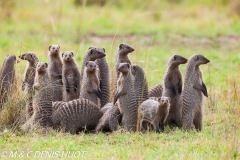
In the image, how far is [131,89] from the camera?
7363mm

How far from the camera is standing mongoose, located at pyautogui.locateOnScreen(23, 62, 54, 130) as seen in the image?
725 centimetres

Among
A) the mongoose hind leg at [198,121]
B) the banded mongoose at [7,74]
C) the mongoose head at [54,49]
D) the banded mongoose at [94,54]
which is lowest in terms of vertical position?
the mongoose hind leg at [198,121]

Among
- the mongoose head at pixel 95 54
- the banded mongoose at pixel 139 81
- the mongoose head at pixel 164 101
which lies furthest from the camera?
the mongoose head at pixel 95 54

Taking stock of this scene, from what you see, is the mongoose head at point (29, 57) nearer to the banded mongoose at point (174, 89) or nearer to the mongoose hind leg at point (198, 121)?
the banded mongoose at point (174, 89)

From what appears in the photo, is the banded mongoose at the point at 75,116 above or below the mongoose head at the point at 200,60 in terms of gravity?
below

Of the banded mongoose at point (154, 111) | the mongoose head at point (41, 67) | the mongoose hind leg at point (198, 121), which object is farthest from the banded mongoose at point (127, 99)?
the mongoose head at point (41, 67)

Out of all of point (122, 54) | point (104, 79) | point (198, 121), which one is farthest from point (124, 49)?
point (198, 121)

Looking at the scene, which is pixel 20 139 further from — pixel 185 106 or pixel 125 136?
pixel 185 106

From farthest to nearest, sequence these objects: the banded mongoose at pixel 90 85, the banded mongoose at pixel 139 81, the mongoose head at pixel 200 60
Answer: the banded mongoose at pixel 90 85
the mongoose head at pixel 200 60
the banded mongoose at pixel 139 81

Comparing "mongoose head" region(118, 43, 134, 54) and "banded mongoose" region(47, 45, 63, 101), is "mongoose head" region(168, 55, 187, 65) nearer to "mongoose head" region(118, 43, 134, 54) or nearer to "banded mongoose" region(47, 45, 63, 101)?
"mongoose head" region(118, 43, 134, 54)

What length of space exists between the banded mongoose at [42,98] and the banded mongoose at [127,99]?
2.86 ft

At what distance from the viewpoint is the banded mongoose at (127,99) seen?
7246mm

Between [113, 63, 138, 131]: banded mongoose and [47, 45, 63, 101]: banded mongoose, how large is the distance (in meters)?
1.03

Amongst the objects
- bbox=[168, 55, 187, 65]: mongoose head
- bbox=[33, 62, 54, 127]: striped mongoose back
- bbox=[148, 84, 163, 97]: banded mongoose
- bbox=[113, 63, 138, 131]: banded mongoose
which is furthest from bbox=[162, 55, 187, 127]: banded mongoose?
bbox=[33, 62, 54, 127]: striped mongoose back
